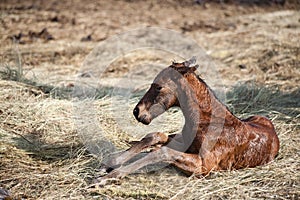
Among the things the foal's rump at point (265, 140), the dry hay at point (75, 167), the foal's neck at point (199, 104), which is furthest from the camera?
the foal's rump at point (265, 140)

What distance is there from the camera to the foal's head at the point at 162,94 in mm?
4207

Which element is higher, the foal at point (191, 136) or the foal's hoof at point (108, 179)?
the foal at point (191, 136)

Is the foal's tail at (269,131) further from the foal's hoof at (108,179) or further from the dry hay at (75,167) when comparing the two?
the foal's hoof at (108,179)

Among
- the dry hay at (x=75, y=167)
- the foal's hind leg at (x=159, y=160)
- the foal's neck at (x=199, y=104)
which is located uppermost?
the foal's neck at (x=199, y=104)

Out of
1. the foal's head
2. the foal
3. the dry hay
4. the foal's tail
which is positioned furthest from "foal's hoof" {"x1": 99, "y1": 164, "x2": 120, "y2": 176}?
the foal's tail

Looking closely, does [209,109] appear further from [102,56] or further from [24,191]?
[102,56]

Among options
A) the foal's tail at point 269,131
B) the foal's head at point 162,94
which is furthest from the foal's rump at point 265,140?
the foal's head at point 162,94

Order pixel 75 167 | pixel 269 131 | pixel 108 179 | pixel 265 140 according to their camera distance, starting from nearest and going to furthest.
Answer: pixel 108 179, pixel 75 167, pixel 265 140, pixel 269 131

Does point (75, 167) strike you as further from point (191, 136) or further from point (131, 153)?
point (191, 136)

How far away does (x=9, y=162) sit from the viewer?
4.57m

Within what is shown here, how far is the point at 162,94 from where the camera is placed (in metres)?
4.25

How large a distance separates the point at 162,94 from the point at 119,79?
4.19 m

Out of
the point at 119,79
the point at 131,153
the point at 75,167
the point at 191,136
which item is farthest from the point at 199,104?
the point at 119,79

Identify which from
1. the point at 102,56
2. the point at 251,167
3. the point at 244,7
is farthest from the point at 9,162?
the point at 244,7
